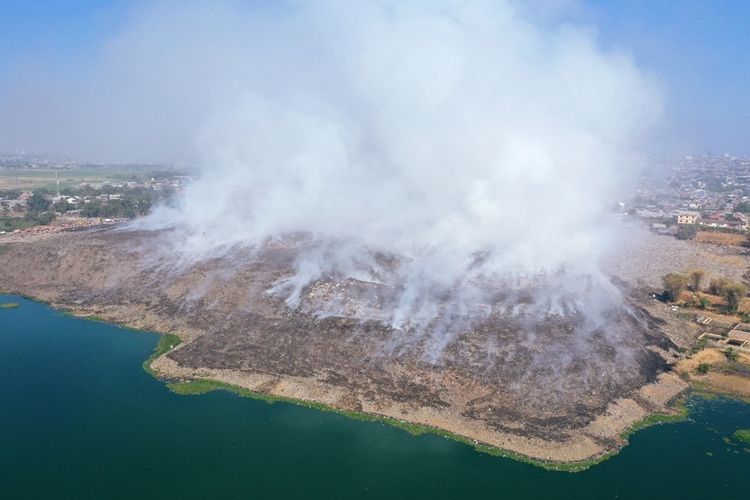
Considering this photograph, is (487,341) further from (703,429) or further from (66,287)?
(66,287)

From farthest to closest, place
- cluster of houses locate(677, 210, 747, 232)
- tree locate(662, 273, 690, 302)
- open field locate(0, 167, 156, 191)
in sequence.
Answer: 1. open field locate(0, 167, 156, 191)
2. cluster of houses locate(677, 210, 747, 232)
3. tree locate(662, 273, 690, 302)

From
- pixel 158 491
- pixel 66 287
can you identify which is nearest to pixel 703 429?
pixel 158 491

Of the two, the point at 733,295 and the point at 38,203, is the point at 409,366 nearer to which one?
the point at 733,295

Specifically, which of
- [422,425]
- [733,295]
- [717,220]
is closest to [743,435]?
[422,425]

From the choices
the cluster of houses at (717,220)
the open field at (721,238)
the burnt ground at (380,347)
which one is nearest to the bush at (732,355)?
the burnt ground at (380,347)

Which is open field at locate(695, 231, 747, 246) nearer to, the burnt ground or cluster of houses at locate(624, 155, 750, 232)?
cluster of houses at locate(624, 155, 750, 232)

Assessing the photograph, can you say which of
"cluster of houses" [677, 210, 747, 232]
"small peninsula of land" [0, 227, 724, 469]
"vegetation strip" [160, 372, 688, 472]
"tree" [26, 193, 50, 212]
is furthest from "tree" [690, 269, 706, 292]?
"tree" [26, 193, 50, 212]

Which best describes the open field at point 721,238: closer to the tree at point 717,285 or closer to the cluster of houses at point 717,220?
the cluster of houses at point 717,220
